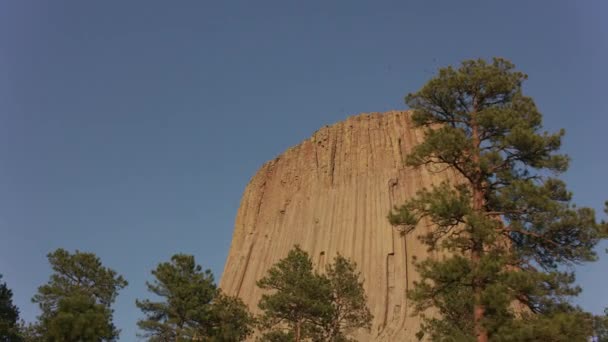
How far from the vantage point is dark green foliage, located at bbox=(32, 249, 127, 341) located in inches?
1080

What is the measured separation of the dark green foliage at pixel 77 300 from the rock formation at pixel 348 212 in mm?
21708

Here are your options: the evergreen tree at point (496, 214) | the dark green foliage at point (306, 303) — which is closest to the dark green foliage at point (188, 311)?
the dark green foliage at point (306, 303)

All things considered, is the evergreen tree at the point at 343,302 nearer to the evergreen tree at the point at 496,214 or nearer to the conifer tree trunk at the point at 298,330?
the conifer tree trunk at the point at 298,330

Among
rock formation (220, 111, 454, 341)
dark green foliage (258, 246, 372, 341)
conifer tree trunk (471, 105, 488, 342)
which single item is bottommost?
conifer tree trunk (471, 105, 488, 342)

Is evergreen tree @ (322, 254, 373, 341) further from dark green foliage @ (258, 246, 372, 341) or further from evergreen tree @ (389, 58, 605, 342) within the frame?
evergreen tree @ (389, 58, 605, 342)

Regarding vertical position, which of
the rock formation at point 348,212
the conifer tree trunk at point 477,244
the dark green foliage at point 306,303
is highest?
the rock formation at point 348,212

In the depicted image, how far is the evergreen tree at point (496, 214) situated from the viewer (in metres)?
17.4

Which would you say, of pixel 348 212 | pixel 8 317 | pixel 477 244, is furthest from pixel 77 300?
pixel 348 212

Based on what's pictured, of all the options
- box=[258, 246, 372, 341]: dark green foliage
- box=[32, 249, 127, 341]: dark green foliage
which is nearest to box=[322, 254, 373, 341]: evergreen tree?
box=[258, 246, 372, 341]: dark green foliage

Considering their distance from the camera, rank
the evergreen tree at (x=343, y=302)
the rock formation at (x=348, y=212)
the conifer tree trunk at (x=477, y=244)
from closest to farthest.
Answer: the conifer tree trunk at (x=477, y=244)
the evergreen tree at (x=343, y=302)
the rock formation at (x=348, y=212)

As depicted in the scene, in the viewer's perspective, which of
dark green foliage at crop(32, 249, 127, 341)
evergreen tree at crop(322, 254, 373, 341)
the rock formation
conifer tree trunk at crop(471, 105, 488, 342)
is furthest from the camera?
the rock formation

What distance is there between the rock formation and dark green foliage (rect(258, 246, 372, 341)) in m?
13.5

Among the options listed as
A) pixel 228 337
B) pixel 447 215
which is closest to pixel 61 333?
pixel 228 337

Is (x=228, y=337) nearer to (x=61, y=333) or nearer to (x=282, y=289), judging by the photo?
(x=282, y=289)
